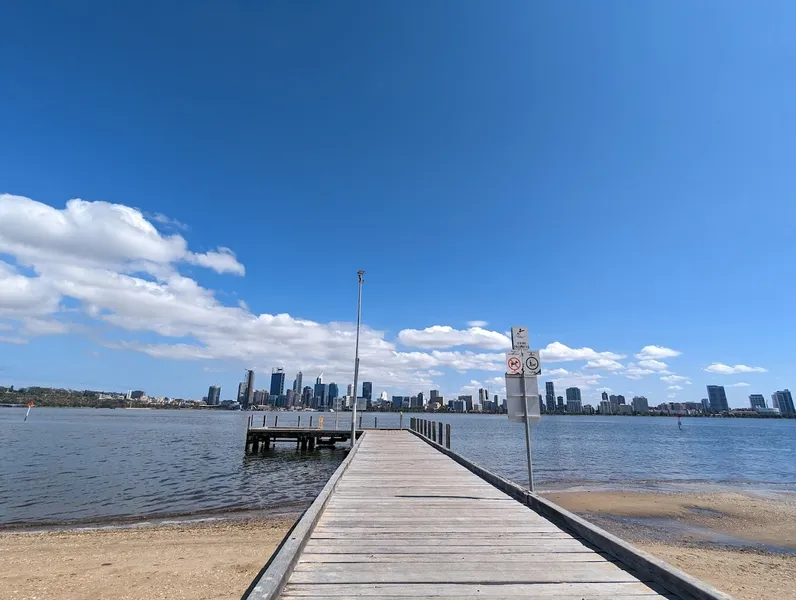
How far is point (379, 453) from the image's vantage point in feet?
52.8

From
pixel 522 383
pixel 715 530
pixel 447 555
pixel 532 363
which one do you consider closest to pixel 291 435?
pixel 715 530

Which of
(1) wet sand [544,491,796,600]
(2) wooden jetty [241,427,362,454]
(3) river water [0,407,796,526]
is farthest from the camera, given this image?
(2) wooden jetty [241,427,362,454]

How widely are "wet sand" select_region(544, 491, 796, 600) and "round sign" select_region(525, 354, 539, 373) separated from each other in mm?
6518

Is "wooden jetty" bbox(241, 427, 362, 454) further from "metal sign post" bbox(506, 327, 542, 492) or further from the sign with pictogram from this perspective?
the sign with pictogram

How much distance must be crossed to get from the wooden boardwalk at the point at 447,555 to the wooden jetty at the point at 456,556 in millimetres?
11

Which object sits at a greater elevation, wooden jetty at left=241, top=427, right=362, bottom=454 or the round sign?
the round sign

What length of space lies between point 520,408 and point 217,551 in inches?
351

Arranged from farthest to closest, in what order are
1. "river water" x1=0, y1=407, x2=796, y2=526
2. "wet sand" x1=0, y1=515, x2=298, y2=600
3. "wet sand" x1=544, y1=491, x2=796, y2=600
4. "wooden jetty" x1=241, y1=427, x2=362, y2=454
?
"wooden jetty" x1=241, y1=427, x2=362, y2=454 < "river water" x1=0, y1=407, x2=796, y2=526 < "wet sand" x1=544, y1=491, x2=796, y2=600 < "wet sand" x1=0, y1=515, x2=298, y2=600

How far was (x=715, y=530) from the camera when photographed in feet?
49.7

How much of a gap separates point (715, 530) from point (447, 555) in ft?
51.8

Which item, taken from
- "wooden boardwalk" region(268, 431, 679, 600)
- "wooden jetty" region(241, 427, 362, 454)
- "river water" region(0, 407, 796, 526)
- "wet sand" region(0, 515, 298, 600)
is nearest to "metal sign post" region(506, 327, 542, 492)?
"wooden boardwalk" region(268, 431, 679, 600)

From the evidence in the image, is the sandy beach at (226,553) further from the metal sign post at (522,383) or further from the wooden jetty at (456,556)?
the metal sign post at (522,383)

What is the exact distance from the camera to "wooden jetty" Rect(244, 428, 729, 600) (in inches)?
149

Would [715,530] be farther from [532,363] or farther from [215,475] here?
[215,475]
